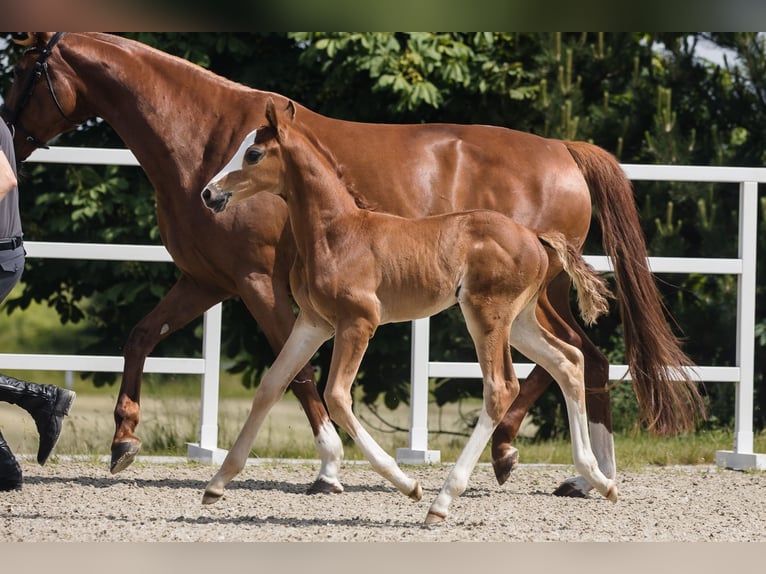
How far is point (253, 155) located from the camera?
153 inches

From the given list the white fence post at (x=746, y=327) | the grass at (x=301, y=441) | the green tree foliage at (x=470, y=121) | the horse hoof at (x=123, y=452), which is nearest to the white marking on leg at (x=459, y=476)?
the horse hoof at (x=123, y=452)

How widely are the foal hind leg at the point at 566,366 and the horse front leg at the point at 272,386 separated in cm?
85

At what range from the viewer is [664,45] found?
917cm

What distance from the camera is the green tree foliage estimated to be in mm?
8094

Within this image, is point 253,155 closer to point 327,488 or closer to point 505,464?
point 327,488

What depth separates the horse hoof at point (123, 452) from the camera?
15.5 feet

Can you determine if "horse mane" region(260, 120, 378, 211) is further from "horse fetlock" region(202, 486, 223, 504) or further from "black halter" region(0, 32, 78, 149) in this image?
"black halter" region(0, 32, 78, 149)

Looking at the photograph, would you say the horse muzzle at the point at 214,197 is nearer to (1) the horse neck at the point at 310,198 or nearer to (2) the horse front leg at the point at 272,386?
(1) the horse neck at the point at 310,198

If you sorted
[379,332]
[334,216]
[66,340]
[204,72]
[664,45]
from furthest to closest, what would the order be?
1. [66,340]
2. [664,45]
3. [379,332]
4. [204,72]
5. [334,216]

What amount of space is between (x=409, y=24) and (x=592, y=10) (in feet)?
0.84

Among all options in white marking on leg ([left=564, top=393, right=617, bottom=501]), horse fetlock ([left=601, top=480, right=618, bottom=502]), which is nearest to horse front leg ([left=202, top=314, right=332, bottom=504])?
white marking on leg ([left=564, top=393, right=617, bottom=501])

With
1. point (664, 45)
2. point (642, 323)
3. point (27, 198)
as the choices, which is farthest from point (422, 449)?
point (664, 45)

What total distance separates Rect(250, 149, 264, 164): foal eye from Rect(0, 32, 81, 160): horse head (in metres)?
1.52

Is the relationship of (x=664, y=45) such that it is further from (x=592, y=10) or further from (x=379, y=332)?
(x=592, y=10)
